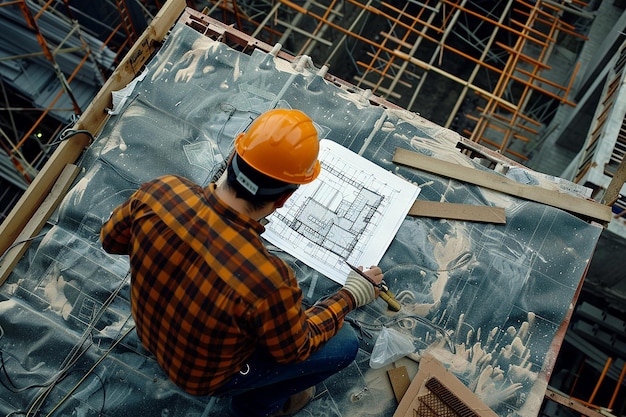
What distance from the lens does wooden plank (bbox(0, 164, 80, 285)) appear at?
3.64 m

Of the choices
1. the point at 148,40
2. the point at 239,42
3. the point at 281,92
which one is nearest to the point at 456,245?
the point at 281,92

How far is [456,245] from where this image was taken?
3887 mm

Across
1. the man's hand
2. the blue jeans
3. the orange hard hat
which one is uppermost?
the orange hard hat

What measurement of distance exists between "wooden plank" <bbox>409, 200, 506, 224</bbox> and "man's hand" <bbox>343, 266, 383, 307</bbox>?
0.62 m

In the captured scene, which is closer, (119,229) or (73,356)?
(119,229)

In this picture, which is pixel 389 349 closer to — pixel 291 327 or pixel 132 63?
pixel 291 327

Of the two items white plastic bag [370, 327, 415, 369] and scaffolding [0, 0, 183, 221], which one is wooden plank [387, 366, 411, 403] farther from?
scaffolding [0, 0, 183, 221]

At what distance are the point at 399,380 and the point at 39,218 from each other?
2.69 m

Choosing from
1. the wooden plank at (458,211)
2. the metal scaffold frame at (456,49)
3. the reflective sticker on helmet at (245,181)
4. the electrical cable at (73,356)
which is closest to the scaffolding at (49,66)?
the metal scaffold frame at (456,49)

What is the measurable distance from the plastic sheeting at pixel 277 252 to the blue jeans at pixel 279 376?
30 cm

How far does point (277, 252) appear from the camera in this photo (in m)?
3.76

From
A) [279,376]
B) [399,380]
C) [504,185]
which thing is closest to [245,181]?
[279,376]

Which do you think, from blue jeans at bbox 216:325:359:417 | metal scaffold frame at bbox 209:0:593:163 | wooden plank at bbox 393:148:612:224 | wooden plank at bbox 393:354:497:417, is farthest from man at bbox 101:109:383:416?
metal scaffold frame at bbox 209:0:593:163

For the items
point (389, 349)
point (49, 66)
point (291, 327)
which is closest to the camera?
point (291, 327)
